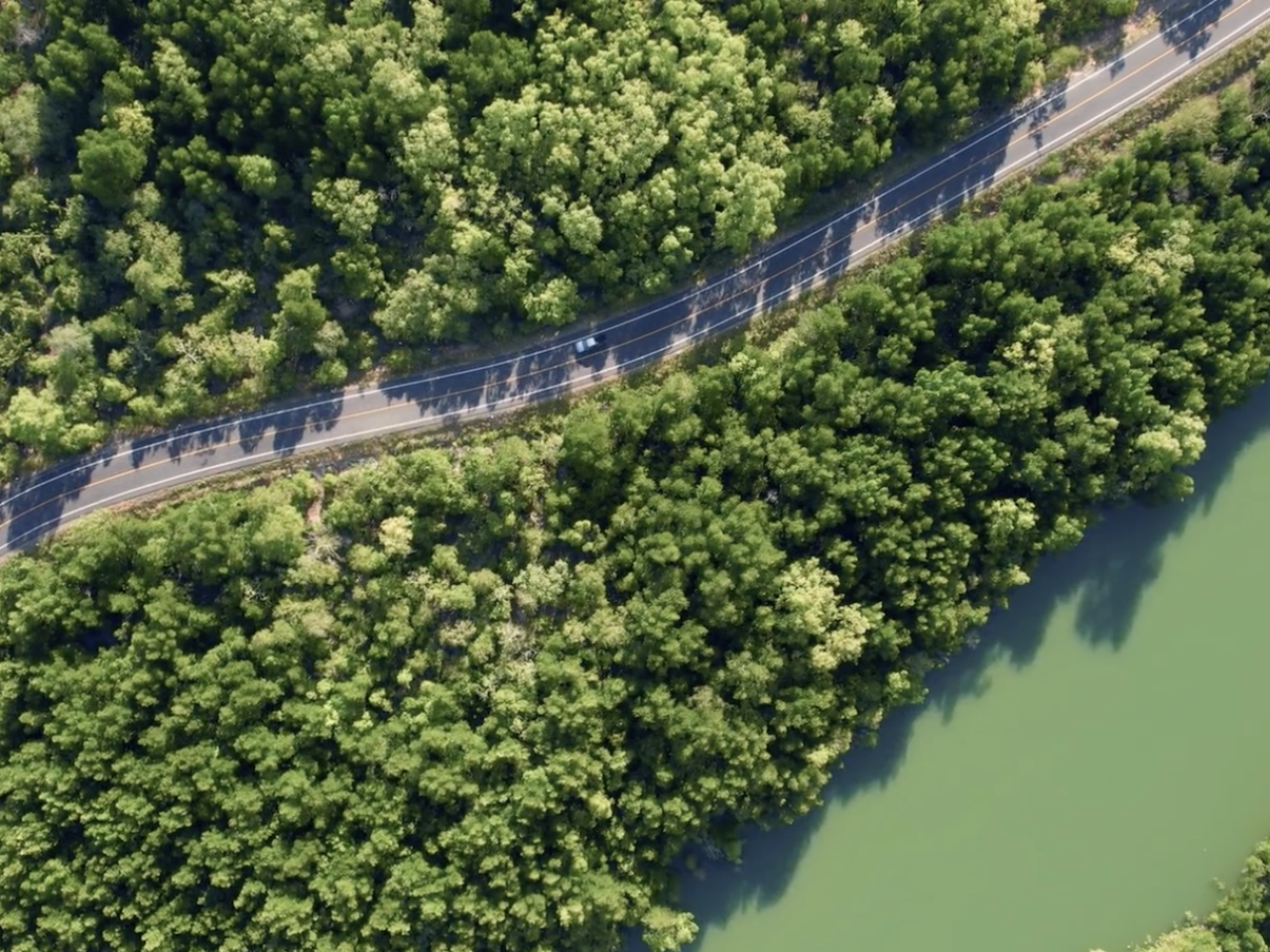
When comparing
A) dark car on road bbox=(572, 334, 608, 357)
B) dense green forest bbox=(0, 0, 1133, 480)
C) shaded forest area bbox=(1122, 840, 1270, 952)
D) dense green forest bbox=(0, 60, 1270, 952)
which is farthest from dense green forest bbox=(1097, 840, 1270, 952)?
dark car on road bbox=(572, 334, 608, 357)

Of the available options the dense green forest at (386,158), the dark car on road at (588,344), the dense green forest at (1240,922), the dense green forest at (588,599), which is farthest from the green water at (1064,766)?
the dark car on road at (588,344)

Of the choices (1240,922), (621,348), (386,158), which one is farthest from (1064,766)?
(386,158)

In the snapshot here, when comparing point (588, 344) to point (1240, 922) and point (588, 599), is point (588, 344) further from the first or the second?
point (1240, 922)

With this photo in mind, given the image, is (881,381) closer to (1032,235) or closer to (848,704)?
(1032,235)

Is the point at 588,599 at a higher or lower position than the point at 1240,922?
higher

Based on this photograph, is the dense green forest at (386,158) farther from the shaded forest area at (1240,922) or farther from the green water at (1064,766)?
the shaded forest area at (1240,922)
